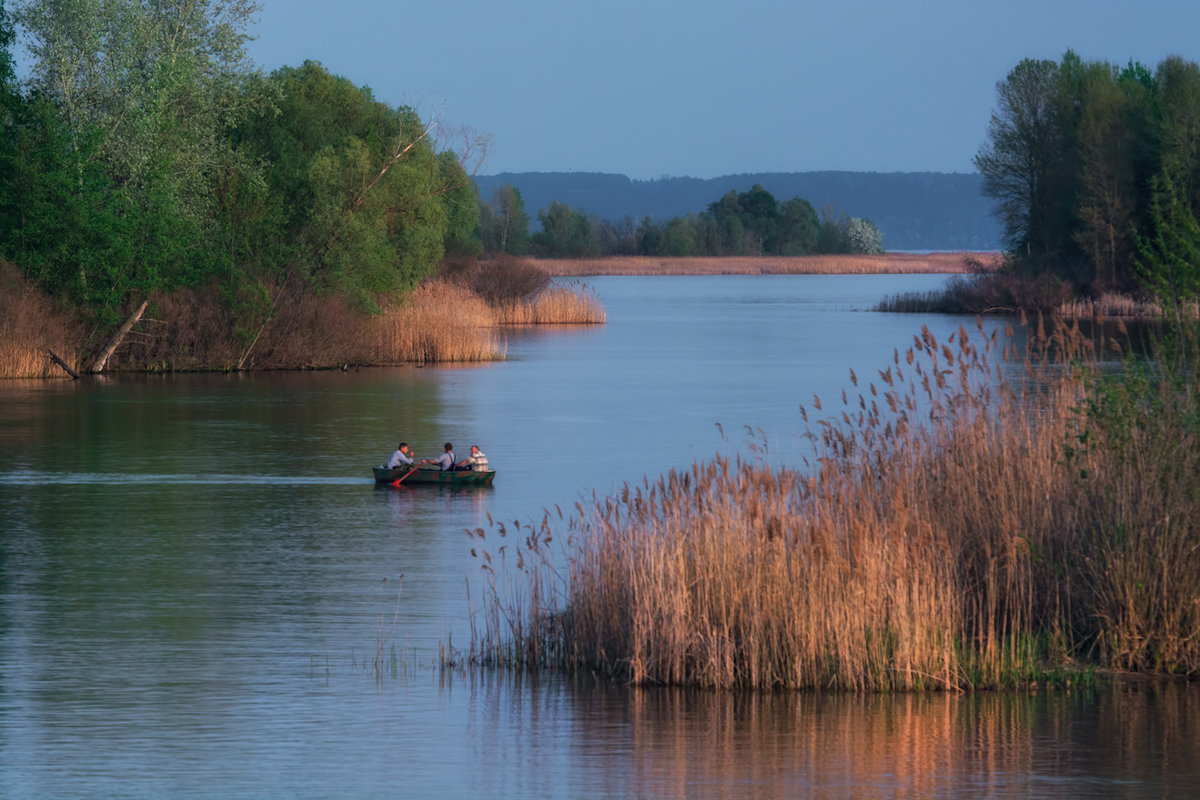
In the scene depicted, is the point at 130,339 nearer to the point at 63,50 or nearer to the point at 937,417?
the point at 63,50

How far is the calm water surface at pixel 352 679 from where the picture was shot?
8336 mm

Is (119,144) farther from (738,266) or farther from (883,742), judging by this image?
(738,266)

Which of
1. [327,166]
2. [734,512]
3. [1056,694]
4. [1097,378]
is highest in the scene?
[327,166]

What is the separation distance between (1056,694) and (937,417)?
3.10 m

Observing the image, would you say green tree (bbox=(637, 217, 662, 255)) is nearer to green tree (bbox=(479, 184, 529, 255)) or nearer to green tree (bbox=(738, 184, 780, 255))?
green tree (bbox=(738, 184, 780, 255))

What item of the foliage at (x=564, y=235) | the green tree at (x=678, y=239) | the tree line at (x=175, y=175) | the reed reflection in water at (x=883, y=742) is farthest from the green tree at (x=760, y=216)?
the reed reflection in water at (x=883, y=742)

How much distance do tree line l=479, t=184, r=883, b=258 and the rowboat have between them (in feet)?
355

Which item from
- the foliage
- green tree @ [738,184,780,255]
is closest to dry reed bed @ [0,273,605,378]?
the foliage

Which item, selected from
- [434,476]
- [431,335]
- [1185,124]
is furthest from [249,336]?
[1185,124]

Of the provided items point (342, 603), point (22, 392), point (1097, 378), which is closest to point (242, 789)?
point (342, 603)

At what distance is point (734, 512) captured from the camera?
11039 mm

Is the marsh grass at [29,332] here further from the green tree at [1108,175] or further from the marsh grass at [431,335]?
the green tree at [1108,175]

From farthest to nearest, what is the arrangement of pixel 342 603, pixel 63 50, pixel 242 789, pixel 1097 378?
pixel 63 50 < pixel 342 603 < pixel 1097 378 < pixel 242 789

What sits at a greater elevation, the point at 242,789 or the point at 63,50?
the point at 63,50
